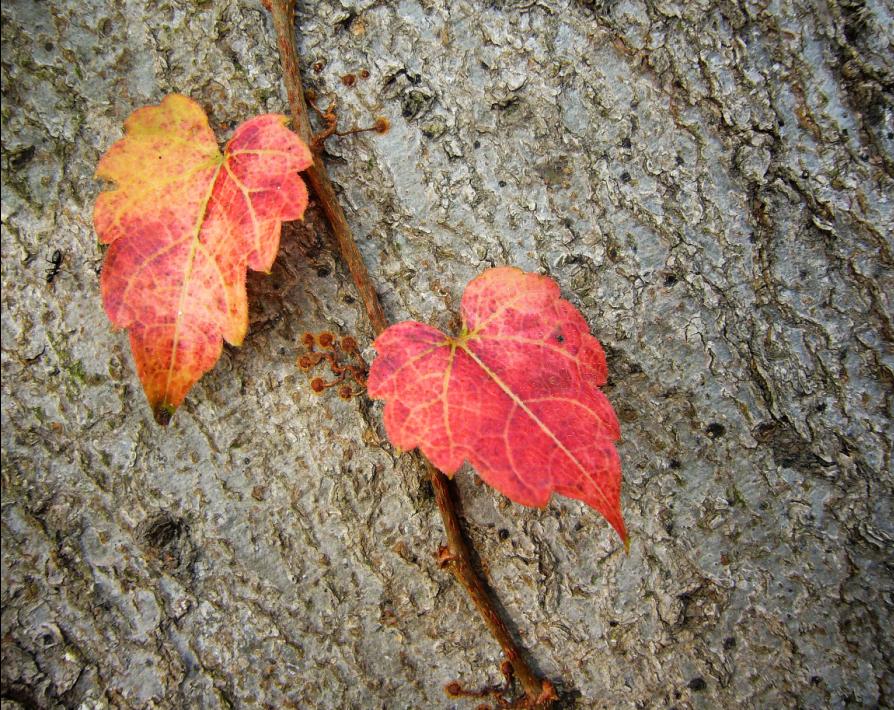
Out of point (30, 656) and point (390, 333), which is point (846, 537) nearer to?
point (390, 333)

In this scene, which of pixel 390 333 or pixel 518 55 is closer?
pixel 390 333

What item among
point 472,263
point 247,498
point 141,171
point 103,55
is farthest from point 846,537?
point 103,55

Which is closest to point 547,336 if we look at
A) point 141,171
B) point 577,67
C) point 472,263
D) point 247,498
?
point 472,263

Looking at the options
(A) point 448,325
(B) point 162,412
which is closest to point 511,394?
(A) point 448,325

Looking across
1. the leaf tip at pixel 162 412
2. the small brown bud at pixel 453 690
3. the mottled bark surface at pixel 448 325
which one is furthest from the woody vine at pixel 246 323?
the small brown bud at pixel 453 690

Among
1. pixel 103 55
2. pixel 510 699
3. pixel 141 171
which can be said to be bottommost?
pixel 510 699

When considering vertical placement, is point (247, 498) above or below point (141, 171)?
below
